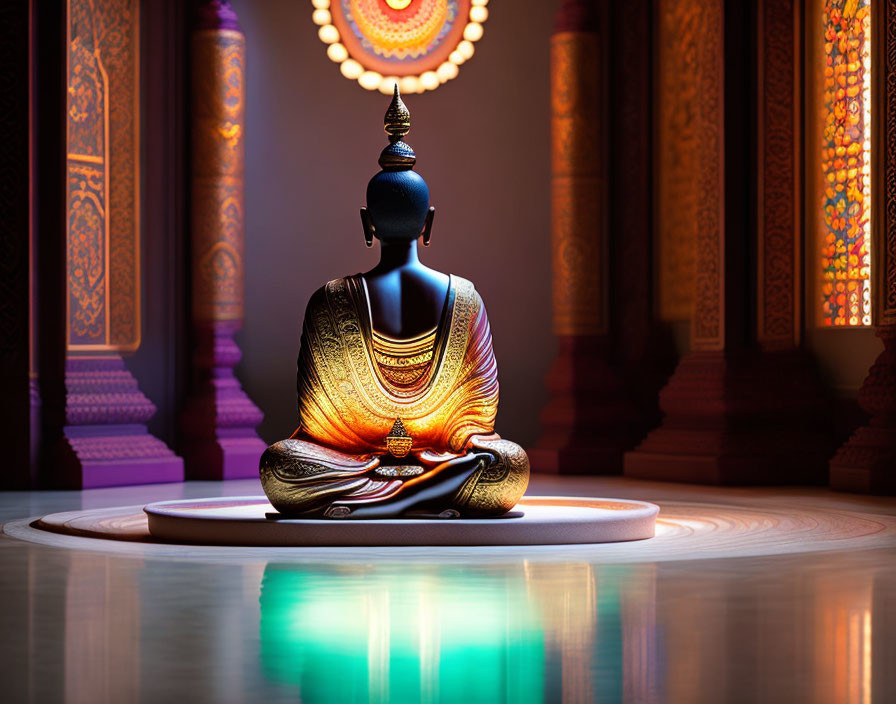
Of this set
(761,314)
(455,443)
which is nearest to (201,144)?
(761,314)

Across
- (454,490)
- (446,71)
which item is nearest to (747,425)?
(446,71)

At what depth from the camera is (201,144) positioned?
9500mm

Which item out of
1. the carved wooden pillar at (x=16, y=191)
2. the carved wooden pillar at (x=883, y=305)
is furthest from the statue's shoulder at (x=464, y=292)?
the carved wooden pillar at (x=16, y=191)

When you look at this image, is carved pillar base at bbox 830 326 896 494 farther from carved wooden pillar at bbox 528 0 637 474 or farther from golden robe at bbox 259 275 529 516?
golden robe at bbox 259 275 529 516

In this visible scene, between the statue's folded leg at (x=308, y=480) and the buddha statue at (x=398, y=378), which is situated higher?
the buddha statue at (x=398, y=378)

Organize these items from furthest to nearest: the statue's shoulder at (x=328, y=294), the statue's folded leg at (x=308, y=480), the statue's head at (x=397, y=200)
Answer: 1. the statue's head at (x=397, y=200)
2. the statue's shoulder at (x=328, y=294)
3. the statue's folded leg at (x=308, y=480)

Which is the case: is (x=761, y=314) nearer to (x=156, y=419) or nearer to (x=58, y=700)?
(x=156, y=419)

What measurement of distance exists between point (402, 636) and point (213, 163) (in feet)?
21.6

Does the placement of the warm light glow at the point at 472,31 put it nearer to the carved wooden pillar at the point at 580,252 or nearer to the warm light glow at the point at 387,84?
the warm light glow at the point at 387,84

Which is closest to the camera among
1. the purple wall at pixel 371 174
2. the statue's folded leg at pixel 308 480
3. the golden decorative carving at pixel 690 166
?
the statue's folded leg at pixel 308 480

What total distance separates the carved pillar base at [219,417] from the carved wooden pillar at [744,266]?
263 centimetres

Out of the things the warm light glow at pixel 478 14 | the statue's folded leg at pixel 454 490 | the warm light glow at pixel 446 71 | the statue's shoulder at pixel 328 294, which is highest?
the warm light glow at pixel 478 14

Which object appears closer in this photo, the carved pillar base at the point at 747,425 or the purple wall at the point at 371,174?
the carved pillar base at the point at 747,425

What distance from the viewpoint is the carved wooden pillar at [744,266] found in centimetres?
873
